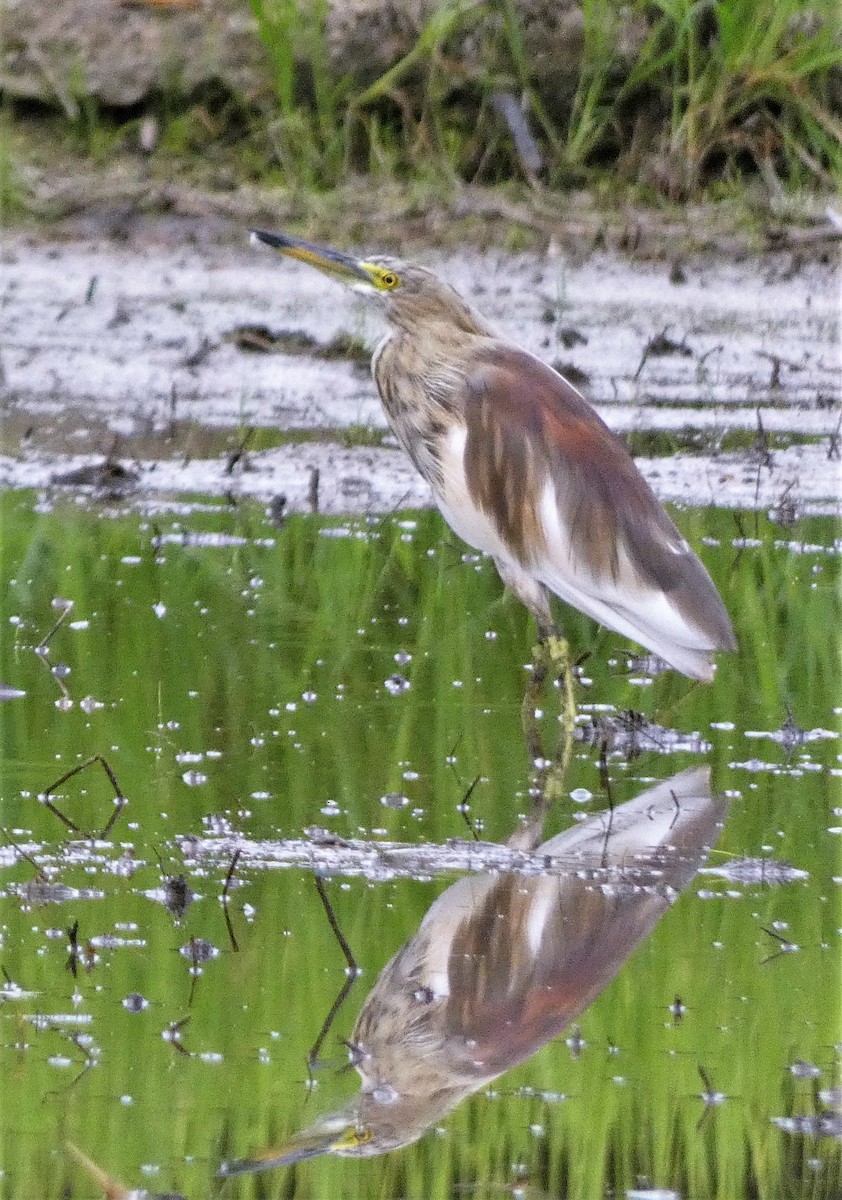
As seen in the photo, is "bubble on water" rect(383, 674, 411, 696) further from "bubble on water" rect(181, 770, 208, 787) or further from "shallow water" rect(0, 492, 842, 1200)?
"bubble on water" rect(181, 770, 208, 787)

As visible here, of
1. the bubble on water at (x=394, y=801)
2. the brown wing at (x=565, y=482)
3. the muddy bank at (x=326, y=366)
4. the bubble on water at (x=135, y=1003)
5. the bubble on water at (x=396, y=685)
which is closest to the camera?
the bubble on water at (x=135, y=1003)

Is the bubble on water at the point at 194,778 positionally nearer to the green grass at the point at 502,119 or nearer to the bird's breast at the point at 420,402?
the bird's breast at the point at 420,402

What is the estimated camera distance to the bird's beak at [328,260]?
503 cm

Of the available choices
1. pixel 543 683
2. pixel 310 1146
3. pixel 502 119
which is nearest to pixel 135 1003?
pixel 310 1146

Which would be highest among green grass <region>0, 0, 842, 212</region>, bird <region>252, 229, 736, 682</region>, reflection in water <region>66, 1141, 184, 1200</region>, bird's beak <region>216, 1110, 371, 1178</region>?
green grass <region>0, 0, 842, 212</region>

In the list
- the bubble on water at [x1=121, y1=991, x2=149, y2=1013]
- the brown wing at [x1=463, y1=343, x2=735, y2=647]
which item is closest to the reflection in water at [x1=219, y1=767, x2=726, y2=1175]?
the bubble on water at [x1=121, y1=991, x2=149, y2=1013]

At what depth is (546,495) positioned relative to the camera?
14.9ft

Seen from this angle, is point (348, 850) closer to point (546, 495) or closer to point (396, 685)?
point (396, 685)

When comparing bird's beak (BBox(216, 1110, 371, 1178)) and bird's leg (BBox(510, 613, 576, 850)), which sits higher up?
bird's leg (BBox(510, 613, 576, 850))

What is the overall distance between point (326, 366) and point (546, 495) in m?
3.43

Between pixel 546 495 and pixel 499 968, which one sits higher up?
pixel 546 495

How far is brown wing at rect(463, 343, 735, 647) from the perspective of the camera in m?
4.44

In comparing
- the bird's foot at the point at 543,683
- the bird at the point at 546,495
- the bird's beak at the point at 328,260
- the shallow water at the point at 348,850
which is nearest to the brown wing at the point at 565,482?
the bird at the point at 546,495

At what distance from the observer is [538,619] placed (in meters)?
4.54
